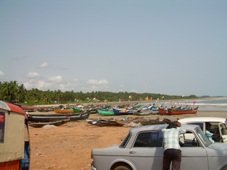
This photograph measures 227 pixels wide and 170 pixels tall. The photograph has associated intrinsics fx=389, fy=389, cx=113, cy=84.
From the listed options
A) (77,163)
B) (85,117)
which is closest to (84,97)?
(85,117)

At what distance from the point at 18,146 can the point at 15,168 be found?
44 cm

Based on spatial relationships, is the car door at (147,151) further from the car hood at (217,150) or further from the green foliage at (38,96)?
the green foliage at (38,96)

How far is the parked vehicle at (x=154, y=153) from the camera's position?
8.96 m

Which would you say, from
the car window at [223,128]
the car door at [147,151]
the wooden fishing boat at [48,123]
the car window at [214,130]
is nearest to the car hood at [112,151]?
the car door at [147,151]

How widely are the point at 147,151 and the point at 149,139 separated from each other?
36 centimetres

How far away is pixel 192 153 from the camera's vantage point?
9.13m

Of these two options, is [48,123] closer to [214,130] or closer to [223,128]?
[214,130]

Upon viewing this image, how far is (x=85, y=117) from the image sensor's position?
4747cm

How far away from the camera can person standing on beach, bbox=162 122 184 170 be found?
8859 mm

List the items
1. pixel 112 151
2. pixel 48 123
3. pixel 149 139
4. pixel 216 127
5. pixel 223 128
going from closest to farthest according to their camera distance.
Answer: pixel 149 139, pixel 112 151, pixel 223 128, pixel 216 127, pixel 48 123

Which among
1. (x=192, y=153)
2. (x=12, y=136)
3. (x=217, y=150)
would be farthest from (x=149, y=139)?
(x=12, y=136)

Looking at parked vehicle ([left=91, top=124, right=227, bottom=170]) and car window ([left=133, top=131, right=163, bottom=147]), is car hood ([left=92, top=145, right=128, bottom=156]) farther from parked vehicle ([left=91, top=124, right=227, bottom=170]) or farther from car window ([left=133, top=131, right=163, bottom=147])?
car window ([left=133, top=131, right=163, bottom=147])

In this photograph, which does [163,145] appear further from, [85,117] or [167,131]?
[85,117]

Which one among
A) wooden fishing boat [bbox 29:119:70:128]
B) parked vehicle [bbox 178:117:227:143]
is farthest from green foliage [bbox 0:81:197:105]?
parked vehicle [bbox 178:117:227:143]
